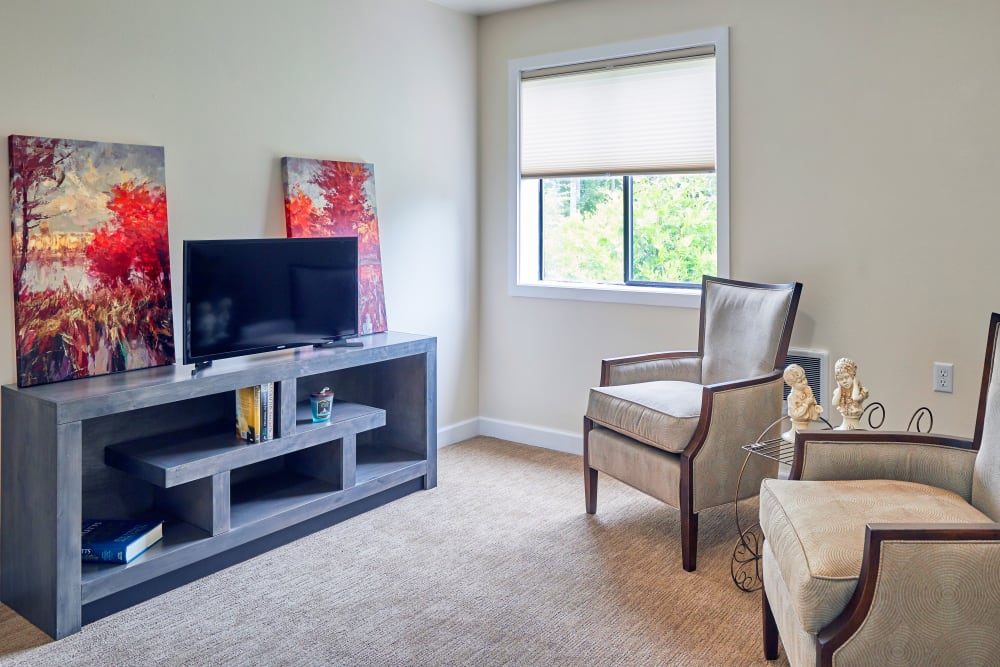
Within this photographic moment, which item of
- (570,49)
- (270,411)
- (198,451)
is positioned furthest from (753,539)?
(570,49)

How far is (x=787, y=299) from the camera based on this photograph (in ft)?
10.5

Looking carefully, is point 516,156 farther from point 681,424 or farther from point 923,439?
point 923,439

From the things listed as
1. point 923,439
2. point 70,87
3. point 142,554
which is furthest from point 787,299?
point 70,87

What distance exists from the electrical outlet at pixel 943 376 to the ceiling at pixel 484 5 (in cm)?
264

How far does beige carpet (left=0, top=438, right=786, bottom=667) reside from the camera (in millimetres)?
2289

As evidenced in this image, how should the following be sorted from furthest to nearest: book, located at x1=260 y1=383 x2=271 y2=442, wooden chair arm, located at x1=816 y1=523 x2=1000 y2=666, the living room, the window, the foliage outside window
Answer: the foliage outside window < the window < book, located at x1=260 y1=383 x2=271 y2=442 < the living room < wooden chair arm, located at x1=816 y1=523 x2=1000 y2=666

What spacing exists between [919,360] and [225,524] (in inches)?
110

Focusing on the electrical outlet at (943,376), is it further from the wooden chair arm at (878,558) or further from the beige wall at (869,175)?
the wooden chair arm at (878,558)

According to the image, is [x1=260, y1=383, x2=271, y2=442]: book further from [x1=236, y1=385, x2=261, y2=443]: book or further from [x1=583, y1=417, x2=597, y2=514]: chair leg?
[x1=583, y1=417, x2=597, y2=514]: chair leg

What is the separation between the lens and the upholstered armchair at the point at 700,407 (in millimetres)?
2873

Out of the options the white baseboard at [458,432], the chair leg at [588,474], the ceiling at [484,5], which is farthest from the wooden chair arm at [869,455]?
the ceiling at [484,5]

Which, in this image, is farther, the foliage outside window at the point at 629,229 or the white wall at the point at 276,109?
the foliage outside window at the point at 629,229

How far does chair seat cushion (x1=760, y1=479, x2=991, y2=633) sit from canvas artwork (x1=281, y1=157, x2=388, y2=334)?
220 cm

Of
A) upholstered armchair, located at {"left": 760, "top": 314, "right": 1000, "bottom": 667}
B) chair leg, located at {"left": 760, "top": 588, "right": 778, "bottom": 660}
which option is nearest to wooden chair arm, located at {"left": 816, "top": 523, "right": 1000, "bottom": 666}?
upholstered armchair, located at {"left": 760, "top": 314, "right": 1000, "bottom": 667}
